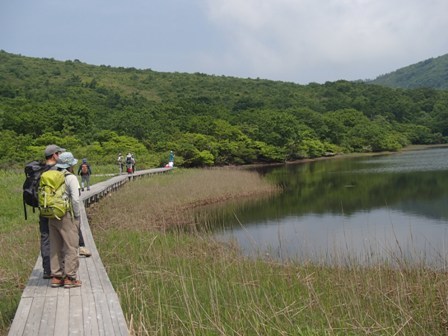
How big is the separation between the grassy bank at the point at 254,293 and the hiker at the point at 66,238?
2.42ft

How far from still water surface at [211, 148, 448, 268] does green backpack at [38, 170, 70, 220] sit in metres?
3.74

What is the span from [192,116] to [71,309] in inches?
1703

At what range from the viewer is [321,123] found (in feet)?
191

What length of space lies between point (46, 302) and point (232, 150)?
36.8 m

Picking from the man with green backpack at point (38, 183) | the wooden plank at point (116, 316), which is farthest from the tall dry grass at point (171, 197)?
the wooden plank at point (116, 316)

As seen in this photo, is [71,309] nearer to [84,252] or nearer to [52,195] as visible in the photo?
[52,195]

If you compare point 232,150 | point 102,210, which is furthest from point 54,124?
point 102,210

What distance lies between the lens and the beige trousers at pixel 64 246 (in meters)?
5.20

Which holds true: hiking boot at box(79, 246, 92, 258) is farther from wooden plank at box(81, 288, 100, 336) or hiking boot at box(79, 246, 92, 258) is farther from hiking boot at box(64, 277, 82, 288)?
wooden plank at box(81, 288, 100, 336)

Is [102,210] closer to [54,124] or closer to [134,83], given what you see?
[54,124]

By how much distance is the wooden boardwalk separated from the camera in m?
4.11

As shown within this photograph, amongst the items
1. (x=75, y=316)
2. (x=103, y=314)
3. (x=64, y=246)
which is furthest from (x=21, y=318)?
(x=64, y=246)

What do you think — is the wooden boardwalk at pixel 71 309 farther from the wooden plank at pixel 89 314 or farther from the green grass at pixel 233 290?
the green grass at pixel 233 290

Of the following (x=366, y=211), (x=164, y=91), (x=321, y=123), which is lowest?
(x=366, y=211)
